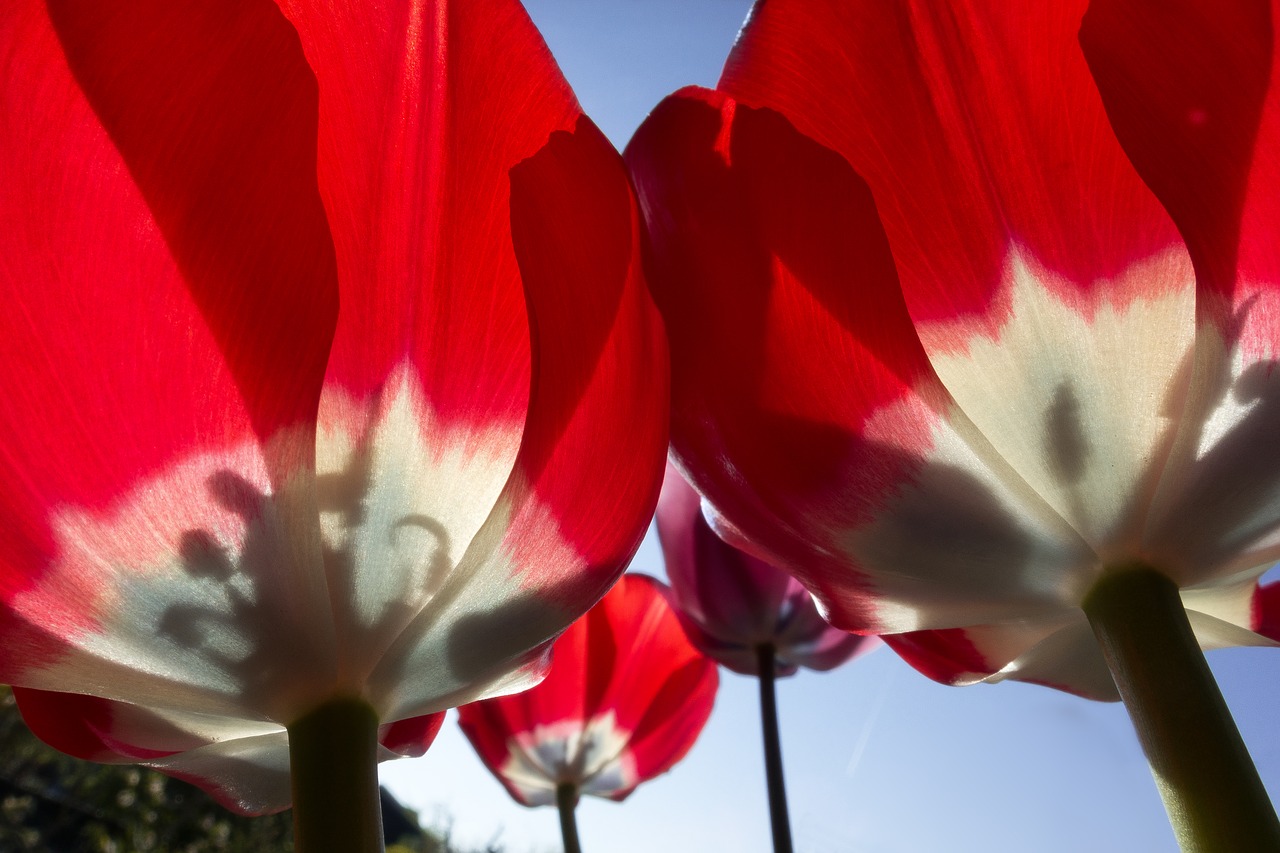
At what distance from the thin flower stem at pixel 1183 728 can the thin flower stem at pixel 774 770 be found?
0.18 meters

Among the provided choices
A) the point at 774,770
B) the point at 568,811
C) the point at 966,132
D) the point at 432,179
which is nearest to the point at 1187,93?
the point at 966,132

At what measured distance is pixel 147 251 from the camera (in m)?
0.20

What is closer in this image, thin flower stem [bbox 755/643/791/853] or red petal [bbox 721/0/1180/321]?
red petal [bbox 721/0/1180/321]

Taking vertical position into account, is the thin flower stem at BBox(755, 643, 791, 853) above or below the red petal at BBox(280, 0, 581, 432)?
below

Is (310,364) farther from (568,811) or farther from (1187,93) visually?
(568,811)

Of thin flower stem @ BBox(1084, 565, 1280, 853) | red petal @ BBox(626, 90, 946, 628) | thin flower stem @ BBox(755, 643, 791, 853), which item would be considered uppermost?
red petal @ BBox(626, 90, 946, 628)

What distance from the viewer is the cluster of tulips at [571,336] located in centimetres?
21

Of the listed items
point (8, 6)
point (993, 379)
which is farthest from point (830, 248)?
point (8, 6)

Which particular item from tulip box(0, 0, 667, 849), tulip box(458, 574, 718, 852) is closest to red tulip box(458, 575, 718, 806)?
tulip box(458, 574, 718, 852)

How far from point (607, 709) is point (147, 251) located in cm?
34

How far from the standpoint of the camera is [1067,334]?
238mm

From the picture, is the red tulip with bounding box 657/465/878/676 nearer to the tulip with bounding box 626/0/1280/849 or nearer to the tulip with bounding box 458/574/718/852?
the tulip with bounding box 458/574/718/852

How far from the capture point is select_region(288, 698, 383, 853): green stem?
0.71 feet

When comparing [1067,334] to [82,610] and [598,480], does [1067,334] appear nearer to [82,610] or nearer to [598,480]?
[598,480]
